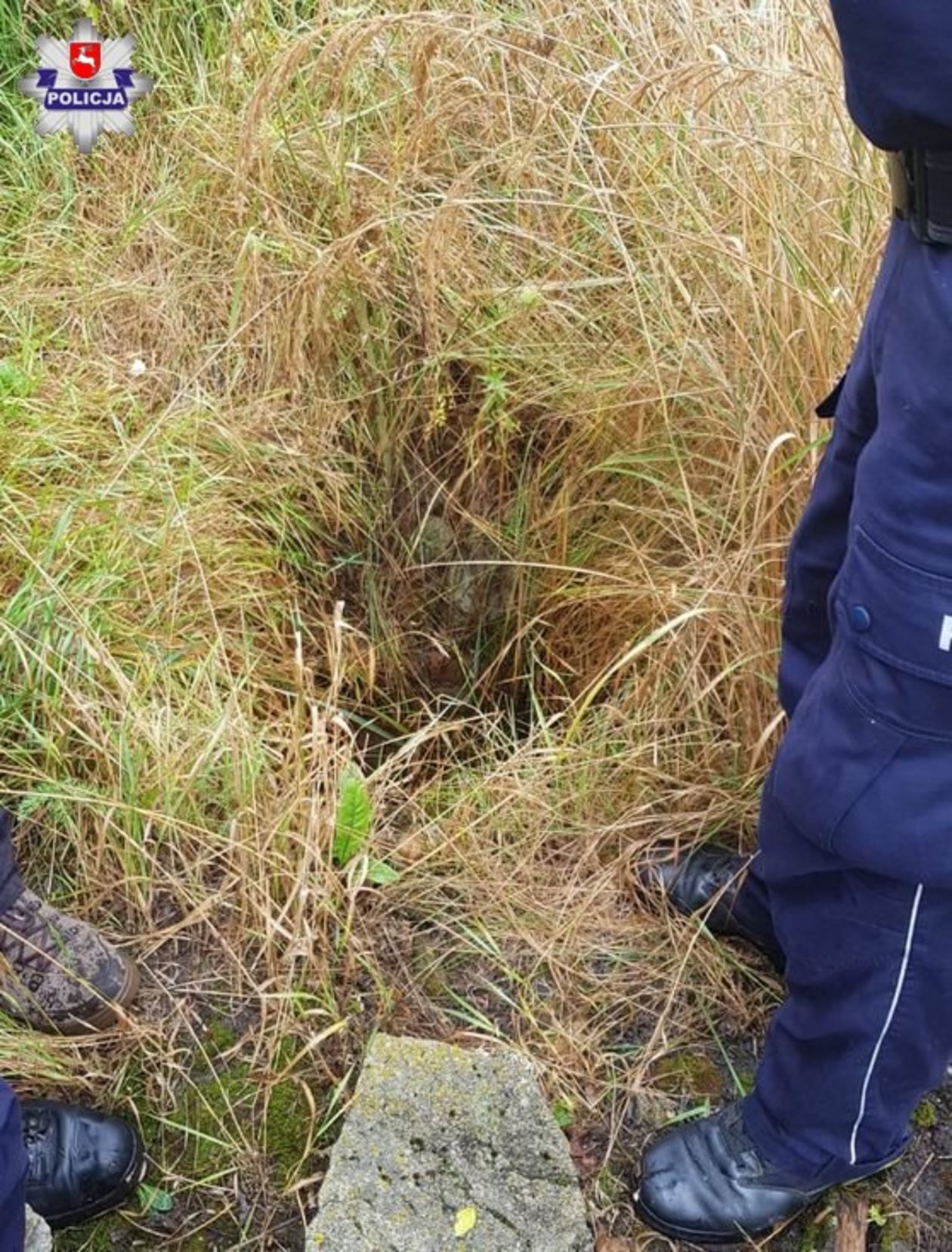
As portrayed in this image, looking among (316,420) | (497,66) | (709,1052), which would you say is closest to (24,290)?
(316,420)

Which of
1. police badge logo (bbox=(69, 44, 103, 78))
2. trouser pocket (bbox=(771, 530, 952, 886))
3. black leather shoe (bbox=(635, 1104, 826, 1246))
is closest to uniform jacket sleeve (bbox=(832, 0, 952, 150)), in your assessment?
trouser pocket (bbox=(771, 530, 952, 886))

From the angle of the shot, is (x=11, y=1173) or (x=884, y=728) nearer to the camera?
(x=884, y=728)

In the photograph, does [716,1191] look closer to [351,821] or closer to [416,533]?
[351,821]

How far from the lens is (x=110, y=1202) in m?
1.50

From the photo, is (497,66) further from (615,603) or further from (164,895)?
(164,895)

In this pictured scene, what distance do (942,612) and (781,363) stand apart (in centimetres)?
93

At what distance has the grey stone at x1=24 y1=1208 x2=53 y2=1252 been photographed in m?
1.39

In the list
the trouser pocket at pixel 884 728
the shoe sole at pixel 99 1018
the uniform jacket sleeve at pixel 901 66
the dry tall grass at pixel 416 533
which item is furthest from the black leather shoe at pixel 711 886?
the uniform jacket sleeve at pixel 901 66

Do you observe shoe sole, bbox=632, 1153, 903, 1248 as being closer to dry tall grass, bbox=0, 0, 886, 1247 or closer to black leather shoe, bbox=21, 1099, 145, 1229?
dry tall grass, bbox=0, 0, 886, 1247

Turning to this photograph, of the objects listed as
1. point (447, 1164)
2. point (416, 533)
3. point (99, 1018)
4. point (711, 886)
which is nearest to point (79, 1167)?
point (99, 1018)

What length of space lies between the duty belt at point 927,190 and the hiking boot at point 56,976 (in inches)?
54.6

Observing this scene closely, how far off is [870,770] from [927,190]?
1.72ft

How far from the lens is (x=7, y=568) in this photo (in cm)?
206

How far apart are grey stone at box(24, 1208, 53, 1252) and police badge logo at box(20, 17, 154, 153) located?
253 cm
